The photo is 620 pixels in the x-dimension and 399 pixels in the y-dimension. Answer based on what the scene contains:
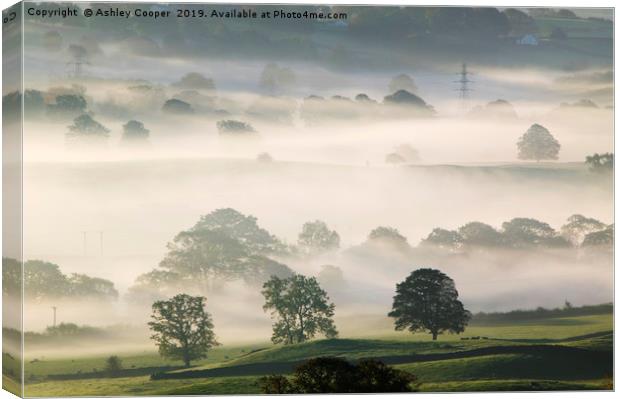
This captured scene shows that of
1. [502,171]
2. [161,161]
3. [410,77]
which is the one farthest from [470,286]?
[161,161]

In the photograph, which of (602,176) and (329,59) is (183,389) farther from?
(602,176)

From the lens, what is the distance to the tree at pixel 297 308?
75.2 feet

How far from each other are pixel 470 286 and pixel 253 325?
10.6ft

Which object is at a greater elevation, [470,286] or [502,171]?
[502,171]

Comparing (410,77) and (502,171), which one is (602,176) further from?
(410,77)

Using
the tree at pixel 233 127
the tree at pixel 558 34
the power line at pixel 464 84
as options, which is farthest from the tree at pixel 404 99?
the tree at pixel 558 34

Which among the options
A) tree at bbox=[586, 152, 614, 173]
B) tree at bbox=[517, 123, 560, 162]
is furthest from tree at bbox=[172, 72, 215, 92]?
tree at bbox=[586, 152, 614, 173]

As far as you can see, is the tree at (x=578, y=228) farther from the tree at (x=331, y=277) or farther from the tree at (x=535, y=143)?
the tree at (x=331, y=277)

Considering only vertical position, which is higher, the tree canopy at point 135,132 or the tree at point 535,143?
the tree canopy at point 135,132

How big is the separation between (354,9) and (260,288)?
14.0ft

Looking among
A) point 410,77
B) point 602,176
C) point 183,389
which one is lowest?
point 183,389

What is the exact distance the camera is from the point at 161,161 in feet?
74.6

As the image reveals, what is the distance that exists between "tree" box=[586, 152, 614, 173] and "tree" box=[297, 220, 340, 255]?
13.0 feet

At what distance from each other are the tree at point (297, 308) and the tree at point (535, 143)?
11.9 ft
